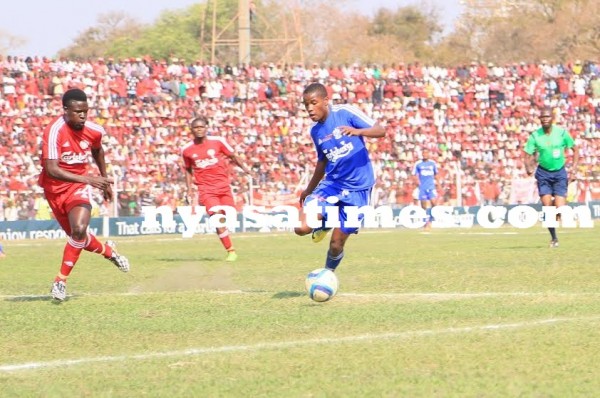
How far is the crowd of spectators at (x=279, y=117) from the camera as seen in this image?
118ft

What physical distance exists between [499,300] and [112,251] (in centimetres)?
442

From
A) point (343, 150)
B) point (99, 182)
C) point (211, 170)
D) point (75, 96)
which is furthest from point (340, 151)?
point (211, 170)

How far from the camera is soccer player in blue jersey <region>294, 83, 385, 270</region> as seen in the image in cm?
1191

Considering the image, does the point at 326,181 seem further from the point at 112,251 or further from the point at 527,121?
the point at 527,121

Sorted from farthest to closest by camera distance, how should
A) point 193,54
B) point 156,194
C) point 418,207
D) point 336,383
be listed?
1. point 193,54
2. point 418,207
3. point 156,194
4. point 336,383

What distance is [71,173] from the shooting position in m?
12.3

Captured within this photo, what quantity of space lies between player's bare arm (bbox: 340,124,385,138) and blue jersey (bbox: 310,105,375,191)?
264 mm

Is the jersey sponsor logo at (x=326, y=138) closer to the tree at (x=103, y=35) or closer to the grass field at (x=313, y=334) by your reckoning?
the grass field at (x=313, y=334)

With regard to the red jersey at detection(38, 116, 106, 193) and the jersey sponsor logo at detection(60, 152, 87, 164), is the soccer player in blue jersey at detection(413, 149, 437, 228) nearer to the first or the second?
the red jersey at detection(38, 116, 106, 193)

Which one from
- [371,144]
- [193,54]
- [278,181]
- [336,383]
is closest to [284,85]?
[371,144]

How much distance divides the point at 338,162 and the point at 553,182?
925 cm

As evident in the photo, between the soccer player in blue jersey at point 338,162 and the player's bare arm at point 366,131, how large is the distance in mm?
197

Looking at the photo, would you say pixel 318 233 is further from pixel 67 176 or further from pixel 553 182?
pixel 553 182

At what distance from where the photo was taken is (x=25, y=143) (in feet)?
117
